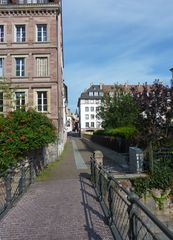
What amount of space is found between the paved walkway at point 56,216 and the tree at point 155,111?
16.3 ft

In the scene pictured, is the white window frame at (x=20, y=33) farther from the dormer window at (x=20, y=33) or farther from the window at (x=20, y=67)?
the window at (x=20, y=67)

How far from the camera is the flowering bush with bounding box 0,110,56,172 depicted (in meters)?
15.7

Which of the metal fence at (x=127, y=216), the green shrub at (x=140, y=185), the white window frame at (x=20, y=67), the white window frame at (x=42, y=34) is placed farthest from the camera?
the white window frame at (x=42, y=34)

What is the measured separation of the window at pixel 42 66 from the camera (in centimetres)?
3491

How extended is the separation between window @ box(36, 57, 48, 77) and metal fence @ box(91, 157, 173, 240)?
25.1 meters

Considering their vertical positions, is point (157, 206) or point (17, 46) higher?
point (17, 46)

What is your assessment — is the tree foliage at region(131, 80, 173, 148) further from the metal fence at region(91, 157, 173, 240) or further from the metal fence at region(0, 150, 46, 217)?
→ the metal fence at region(91, 157, 173, 240)

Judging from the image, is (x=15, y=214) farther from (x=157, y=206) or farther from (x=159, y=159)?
(x=159, y=159)

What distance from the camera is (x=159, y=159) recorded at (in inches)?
611

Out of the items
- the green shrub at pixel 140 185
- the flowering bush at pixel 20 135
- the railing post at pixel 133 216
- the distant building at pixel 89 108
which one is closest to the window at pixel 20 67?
the flowering bush at pixel 20 135

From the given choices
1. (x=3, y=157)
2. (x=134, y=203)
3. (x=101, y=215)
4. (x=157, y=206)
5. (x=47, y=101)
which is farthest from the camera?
(x=47, y=101)

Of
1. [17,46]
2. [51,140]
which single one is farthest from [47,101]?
[51,140]

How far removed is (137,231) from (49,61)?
3074cm

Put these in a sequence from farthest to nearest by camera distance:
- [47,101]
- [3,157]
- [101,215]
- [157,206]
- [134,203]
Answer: [47,101], [3,157], [157,206], [101,215], [134,203]
